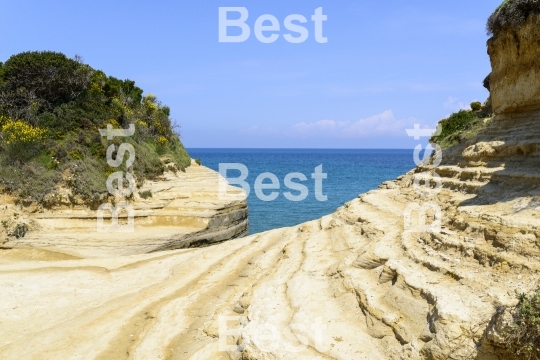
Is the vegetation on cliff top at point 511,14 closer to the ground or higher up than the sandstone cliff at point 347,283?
higher up

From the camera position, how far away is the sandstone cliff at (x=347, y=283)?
18.3 feet

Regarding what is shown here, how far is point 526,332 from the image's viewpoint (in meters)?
4.28

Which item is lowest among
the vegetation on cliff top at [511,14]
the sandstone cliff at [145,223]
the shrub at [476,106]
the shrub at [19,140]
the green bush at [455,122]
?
the sandstone cliff at [145,223]

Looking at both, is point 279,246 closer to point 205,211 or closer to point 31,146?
point 205,211

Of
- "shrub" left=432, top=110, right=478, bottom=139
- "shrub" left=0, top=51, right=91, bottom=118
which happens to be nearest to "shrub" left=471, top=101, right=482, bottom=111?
"shrub" left=432, top=110, right=478, bottom=139

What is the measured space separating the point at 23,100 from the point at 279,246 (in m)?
15.7

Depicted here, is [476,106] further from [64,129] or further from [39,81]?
[39,81]

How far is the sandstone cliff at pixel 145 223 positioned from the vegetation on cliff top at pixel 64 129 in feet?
2.38

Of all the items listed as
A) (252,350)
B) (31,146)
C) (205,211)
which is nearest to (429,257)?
(252,350)

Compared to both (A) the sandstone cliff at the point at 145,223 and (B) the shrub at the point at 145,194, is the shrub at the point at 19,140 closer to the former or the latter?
(A) the sandstone cliff at the point at 145,223

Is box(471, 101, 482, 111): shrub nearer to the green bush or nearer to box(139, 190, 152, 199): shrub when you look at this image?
the green bush

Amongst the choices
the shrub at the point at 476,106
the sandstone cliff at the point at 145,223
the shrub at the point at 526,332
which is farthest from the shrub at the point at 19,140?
the shrub at the point at 476,106

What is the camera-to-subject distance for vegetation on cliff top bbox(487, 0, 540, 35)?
33.9 ft

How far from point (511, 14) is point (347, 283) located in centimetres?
837
